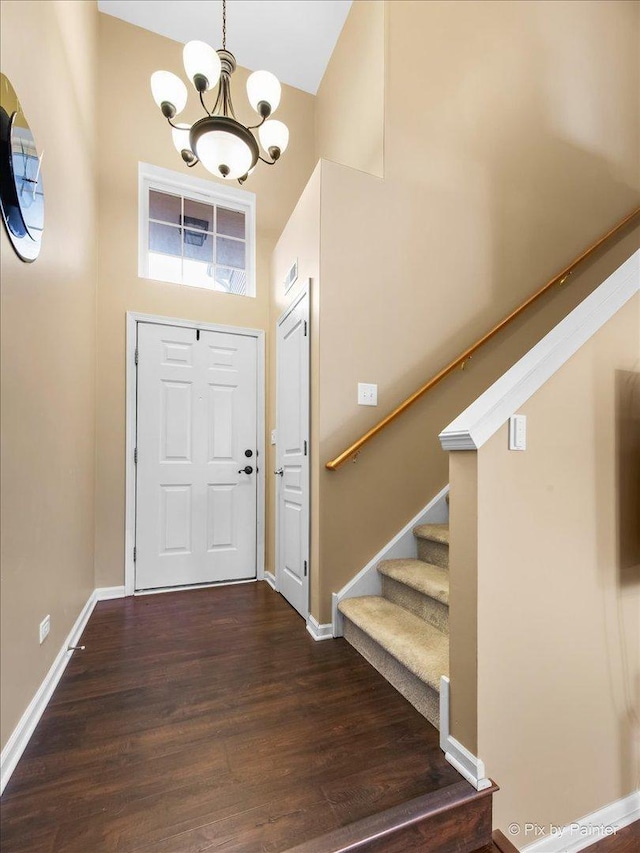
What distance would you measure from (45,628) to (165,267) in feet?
8.75

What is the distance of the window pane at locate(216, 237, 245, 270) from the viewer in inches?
139

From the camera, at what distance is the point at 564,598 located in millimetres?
1503

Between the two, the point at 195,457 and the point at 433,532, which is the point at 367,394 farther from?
the point at 195,457

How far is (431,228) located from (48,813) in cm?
321

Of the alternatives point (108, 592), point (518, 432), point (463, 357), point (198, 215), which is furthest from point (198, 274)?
point (518, 432)

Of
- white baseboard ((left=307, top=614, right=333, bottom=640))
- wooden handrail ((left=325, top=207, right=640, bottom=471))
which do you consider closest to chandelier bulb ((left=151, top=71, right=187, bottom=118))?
wooden handrail ((left=325, top=207, right=640, bottom=471))

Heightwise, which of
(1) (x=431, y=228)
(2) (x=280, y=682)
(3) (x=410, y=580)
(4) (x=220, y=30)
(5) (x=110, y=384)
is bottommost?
(2) (x=280, y=682)

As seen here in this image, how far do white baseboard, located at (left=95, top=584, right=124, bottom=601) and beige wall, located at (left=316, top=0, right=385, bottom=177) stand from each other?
3366 millimetres

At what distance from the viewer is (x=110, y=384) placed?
3.05 metres

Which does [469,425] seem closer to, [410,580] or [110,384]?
[410,580]

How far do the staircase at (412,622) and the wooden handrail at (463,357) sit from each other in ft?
2.15

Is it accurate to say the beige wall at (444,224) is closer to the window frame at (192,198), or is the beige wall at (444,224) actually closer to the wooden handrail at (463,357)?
→ the wooden handrail at (463,357)

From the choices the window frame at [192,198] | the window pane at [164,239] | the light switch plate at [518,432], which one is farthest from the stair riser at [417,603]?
the window pane at [164,239]

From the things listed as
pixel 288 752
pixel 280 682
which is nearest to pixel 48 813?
pixel 288 752
